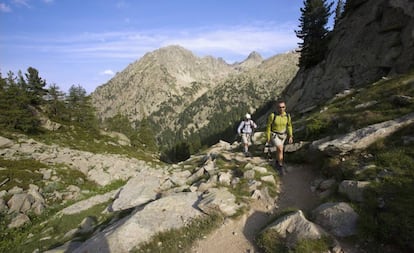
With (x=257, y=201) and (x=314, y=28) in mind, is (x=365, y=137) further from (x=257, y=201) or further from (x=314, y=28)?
(x=314, y=28)

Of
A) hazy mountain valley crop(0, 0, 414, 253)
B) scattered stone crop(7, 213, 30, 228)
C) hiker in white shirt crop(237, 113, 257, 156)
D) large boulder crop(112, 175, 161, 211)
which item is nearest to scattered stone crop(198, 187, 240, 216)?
hazy mountain valley crop(0, 0, 414, 253)

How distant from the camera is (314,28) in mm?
42469

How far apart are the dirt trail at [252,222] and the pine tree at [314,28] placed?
127 ft

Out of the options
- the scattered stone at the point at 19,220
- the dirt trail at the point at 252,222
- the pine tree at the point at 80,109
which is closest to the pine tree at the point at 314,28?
the dirt trail at the point at 252,222

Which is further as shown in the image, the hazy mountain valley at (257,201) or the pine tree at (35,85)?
the pine tree at (35,85)

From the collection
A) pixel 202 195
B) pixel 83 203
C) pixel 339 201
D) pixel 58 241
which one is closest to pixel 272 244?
pixel 339 201

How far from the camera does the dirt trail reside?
23.4ft

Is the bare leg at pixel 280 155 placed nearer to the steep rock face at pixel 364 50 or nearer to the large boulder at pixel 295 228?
the large boulder at pixel 295 228

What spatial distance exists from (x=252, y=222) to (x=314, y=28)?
45083mm

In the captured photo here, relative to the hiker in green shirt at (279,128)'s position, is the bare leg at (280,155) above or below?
below

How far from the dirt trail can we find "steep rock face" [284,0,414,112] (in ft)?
74.1

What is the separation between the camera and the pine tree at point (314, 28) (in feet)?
134

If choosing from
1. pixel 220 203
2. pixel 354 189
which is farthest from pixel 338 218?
pixel 220 203

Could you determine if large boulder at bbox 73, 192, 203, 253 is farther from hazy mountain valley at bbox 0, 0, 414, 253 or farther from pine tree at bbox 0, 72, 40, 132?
pine tree at bbox 0, 72, 40, 132
